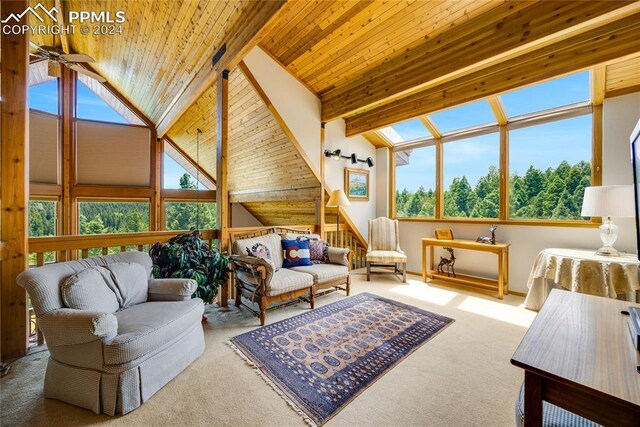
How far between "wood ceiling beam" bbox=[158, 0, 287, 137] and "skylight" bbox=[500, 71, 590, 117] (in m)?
3.09

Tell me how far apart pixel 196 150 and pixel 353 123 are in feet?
12.9

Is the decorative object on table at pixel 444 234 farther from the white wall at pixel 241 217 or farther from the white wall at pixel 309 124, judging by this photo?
the white wall at pixel 241 217

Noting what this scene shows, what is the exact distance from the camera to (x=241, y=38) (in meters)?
2.66

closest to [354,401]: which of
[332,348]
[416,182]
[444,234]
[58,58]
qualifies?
[332,348]

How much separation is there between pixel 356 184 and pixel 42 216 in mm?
6119

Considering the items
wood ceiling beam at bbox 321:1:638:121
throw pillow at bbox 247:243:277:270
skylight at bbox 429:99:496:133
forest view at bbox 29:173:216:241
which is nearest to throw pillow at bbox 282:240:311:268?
throw pillow at bbox 247:243:277:270

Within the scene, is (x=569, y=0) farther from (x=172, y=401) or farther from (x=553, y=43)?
(x=172, y=401)

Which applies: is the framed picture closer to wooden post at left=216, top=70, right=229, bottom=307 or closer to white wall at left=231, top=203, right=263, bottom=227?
wooden post at left=216, top=70, right=229, bottom=307

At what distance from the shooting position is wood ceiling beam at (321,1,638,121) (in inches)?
83.7

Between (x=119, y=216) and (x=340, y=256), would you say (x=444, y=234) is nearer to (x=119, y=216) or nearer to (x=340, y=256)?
(x=340, y=256)

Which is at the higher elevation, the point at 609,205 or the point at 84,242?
the point at 609,205

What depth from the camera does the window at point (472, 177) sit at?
13.2ft

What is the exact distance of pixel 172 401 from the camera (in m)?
1.62

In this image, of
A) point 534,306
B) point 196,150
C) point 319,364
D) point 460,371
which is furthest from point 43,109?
point 534,306
